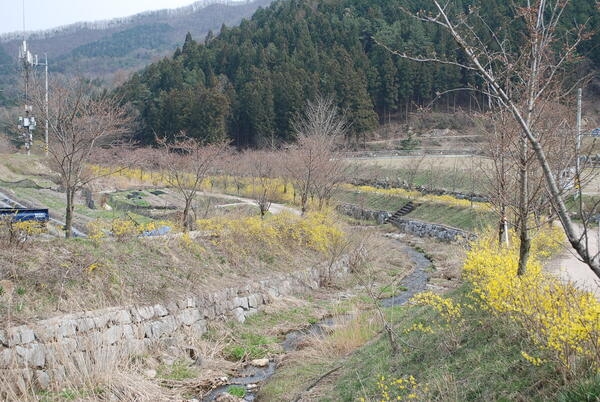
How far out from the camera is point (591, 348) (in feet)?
15.7

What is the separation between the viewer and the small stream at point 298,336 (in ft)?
30.2

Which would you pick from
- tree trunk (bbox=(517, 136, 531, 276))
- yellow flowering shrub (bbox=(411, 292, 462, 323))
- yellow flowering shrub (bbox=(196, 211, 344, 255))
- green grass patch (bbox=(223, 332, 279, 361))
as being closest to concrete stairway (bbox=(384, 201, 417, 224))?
yellow flowering shrub (bbox=(196, 211, 344, 255))

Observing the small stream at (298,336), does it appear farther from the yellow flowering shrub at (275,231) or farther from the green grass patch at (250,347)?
the yellow flowering shrub at (275,231)

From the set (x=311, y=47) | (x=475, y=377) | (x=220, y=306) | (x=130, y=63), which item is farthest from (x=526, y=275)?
(x=130, y=63)

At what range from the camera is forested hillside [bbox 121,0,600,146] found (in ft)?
157

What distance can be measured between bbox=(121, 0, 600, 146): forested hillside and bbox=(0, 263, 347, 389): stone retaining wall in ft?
109

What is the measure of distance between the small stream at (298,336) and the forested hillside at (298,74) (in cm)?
2899

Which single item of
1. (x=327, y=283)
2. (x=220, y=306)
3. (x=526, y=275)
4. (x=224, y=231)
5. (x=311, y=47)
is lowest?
(x=327, y=283)

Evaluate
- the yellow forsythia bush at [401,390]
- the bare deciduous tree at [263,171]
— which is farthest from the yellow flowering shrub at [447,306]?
the bare deciduous tree at [263,171]

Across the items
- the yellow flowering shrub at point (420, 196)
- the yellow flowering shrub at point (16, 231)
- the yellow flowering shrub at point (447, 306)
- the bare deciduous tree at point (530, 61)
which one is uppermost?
the bare deciduous tree at point (530, 61)

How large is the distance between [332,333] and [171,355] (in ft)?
11.1

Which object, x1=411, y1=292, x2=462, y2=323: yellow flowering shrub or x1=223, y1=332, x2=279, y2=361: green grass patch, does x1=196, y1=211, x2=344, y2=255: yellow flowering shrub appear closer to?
x1=223, y1=332, x2=279, y2=361: green grass patch

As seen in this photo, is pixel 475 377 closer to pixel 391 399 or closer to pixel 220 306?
pixel 391 399

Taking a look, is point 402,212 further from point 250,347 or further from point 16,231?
point 16,231
